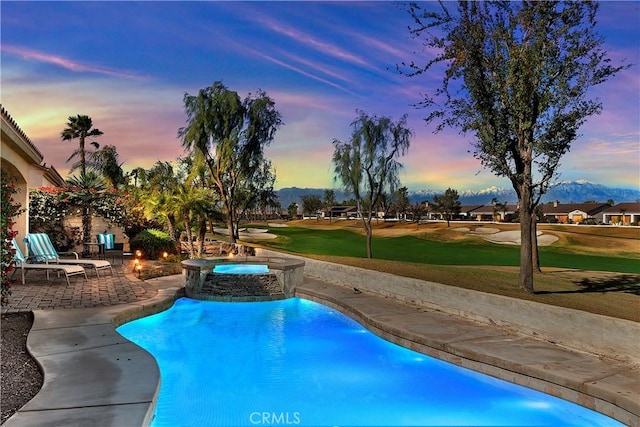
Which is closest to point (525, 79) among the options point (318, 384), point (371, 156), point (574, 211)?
point (318, 384)

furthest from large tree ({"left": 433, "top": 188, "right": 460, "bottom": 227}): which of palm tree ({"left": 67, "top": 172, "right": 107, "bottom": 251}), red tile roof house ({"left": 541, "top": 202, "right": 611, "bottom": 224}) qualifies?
palm tree ({"left": 67, "top": 172, "right": 107, "bottom": 251})

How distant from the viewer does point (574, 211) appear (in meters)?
83.4

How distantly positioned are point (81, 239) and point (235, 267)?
8.84m

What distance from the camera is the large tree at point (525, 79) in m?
8.26

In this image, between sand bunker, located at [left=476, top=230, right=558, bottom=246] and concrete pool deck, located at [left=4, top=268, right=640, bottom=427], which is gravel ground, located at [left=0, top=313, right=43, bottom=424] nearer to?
concrete pool deck, located at [left=4, top=268, right=640, bottom=427]

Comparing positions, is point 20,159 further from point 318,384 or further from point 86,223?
point 318,384

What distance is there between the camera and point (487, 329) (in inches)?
264

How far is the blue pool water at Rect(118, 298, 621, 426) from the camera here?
184 inches

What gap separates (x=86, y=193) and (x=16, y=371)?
1335cm

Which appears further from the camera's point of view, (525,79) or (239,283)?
(239,283)

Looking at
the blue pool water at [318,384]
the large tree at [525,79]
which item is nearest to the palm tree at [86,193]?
the blue pool water at [318,384]

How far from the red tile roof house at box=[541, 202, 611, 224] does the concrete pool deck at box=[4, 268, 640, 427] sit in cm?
7946

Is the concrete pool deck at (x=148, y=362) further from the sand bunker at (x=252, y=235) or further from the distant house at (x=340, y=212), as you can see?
the distant house at (x=340, y=212)

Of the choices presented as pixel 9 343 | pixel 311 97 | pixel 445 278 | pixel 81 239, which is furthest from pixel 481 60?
pixel 81 239
